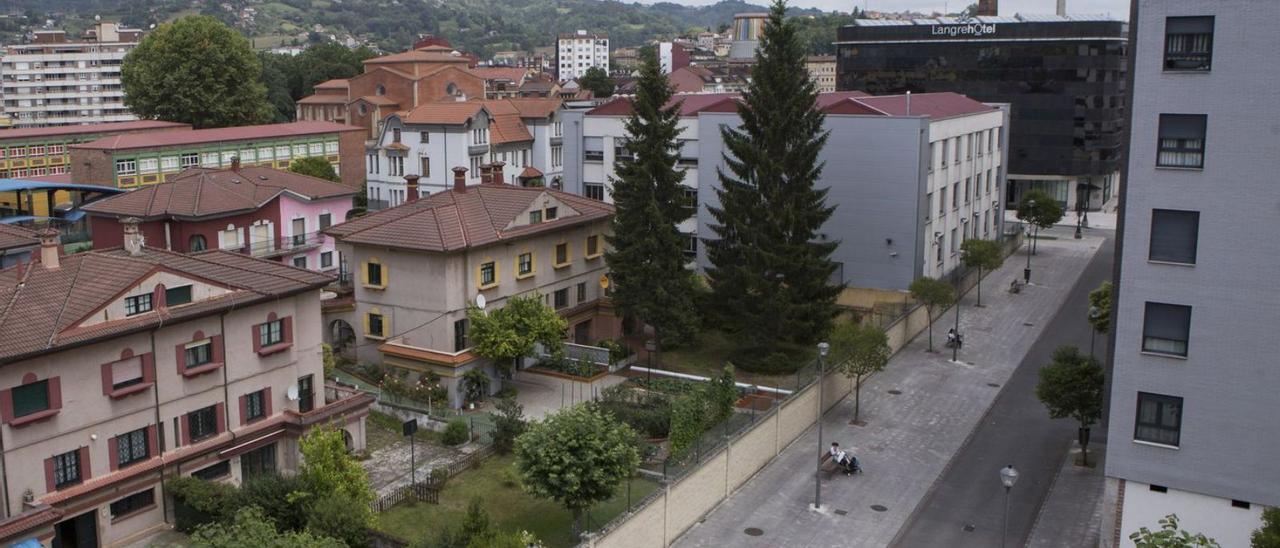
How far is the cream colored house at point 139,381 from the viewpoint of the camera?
1013 inches

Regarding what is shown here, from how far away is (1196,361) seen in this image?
997 inches

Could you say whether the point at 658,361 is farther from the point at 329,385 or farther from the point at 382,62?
the point at 382,62

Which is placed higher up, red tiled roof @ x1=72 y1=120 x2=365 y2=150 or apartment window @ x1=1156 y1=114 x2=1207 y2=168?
apartment window @ x1=1156 y1=114 x2=1207 y2=168

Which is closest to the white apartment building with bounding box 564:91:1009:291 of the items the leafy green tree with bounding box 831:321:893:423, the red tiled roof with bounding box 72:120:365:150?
the leafy green tree with bounding box 831:321:893:423

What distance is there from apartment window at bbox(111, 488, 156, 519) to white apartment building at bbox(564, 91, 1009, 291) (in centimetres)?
2779

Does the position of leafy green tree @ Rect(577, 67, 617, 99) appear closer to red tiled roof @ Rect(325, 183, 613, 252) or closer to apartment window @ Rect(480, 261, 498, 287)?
red tiled roof @ Rect(325, 183, 613, 252)

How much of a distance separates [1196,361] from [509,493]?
18458mm

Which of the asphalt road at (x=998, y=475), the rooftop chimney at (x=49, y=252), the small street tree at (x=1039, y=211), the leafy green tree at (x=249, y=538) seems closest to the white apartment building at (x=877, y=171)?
the asphalt road at (x=998, y=475)

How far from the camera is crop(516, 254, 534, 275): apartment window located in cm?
4291

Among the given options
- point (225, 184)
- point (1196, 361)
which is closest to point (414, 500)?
point (1196, 361)

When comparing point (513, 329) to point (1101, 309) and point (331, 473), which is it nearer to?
point (331, 473)

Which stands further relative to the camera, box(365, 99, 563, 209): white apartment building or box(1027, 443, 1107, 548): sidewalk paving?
box(365, 99, 563, 209): white apartment building

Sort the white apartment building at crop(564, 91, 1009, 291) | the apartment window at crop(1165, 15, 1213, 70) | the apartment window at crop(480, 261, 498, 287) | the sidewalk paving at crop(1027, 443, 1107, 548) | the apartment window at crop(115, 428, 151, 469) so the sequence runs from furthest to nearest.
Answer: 1. the white apartment building at crop(564, 91, 1009, 291)
2. the apartment window at crop(480, 261, 498, 287)
3. the sidewalk paving at crop(1027, 443, 1107, 548)
4. the apartment window at crop(115, 428, 151, 469)
5. the apartment window at crop(1165, 15, 1213, 70)

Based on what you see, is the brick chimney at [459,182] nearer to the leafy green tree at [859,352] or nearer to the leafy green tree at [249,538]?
the leafy green tree at [859,352]
